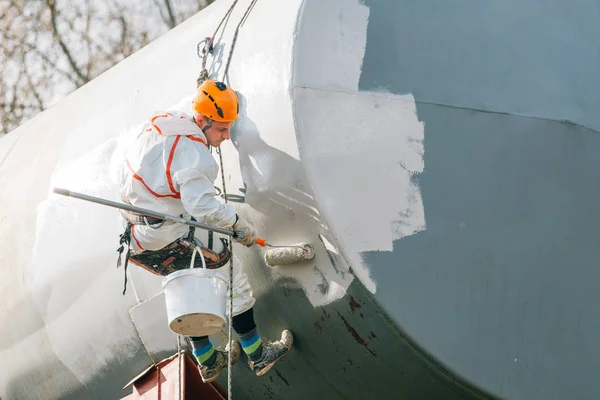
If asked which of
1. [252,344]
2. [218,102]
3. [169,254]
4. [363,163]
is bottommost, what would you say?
[252,344]

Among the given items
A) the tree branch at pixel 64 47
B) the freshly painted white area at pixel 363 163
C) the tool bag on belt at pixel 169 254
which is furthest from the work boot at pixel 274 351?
the tree branch at pixel 64 47

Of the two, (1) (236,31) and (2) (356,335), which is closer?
Result: (2) (356,335)

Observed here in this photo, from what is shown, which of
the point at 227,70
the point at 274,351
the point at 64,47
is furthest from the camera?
the point at 64,47

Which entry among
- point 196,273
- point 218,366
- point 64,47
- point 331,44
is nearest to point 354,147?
point 331,44

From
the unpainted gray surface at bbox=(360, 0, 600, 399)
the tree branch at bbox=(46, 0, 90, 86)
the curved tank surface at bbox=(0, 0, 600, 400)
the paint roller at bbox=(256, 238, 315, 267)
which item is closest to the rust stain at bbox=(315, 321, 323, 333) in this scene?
the curved tank surface at bbox=(0, 0, 600, 400)

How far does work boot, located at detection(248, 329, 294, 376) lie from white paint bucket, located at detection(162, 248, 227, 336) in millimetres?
307

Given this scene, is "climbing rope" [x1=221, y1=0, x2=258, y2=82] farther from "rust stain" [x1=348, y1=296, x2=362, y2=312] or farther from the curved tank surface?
"rust stain" [x1=348, y1=296, x2=362, y2=312]

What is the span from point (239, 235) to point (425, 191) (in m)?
A: 0.84

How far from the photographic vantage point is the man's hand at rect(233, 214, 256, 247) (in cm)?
338

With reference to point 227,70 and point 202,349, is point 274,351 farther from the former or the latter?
point 227,70

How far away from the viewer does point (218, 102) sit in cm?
347

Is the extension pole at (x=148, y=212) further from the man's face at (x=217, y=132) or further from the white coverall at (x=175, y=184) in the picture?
the man's face at (x=217, y=132)

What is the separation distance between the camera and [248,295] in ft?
11.8

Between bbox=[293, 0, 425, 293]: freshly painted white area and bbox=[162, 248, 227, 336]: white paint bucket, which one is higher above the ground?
bbox=[293, 0, 425, 293]: freshly painted white area
